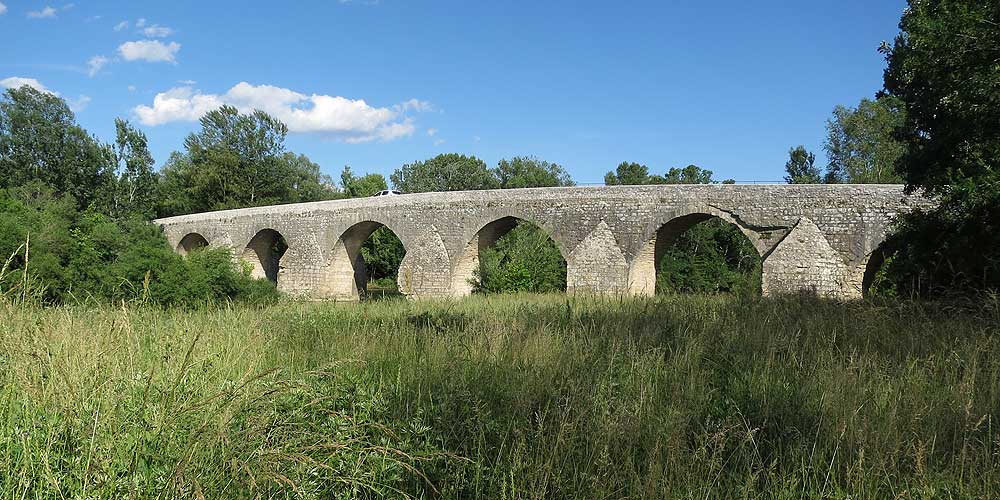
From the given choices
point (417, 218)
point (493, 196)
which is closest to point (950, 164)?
point (493, 196)

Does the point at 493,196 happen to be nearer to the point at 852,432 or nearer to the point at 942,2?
the point at 942,2

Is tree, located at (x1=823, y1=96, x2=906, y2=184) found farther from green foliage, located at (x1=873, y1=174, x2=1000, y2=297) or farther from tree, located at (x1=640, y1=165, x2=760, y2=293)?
green foliage, located at (x1=873, y1=174, x2=1000, y2=297)

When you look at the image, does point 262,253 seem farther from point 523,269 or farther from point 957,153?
point 957,153

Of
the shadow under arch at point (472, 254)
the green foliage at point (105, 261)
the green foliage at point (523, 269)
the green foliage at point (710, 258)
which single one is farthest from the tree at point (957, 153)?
the green foliage at point (710, 258)

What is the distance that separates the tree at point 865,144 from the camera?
92.9 ft

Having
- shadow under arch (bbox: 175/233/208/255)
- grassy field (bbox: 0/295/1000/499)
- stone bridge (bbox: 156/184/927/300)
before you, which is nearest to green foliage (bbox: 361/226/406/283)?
shadow under arch (bbox: 175/233/208/255)

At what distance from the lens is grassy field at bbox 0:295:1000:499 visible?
205 cm

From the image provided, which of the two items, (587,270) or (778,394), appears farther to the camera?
(587,270)

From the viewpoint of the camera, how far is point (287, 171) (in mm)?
41344

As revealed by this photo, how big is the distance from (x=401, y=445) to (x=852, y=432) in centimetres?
182

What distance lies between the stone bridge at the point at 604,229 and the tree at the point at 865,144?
16.6m

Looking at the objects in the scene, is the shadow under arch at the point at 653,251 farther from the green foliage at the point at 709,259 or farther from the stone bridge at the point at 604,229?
the green foliage at the point at 709,259

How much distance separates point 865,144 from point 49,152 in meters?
43.6

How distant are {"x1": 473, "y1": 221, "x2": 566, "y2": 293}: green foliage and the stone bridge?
1.41 feet
